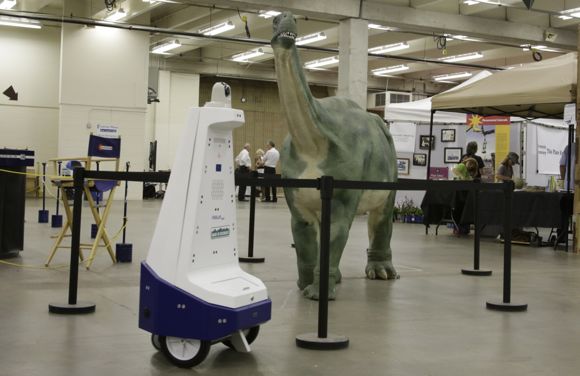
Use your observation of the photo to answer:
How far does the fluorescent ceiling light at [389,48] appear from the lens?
79.8 ft

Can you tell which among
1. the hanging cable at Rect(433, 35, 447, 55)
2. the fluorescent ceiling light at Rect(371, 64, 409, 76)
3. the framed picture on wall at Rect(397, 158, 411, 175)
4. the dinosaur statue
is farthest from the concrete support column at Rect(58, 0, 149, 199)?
the dinosaur statue

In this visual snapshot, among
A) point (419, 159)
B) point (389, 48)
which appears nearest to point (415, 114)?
point (419, 159)

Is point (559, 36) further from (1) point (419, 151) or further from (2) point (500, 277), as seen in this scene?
(2) point (500, 277)

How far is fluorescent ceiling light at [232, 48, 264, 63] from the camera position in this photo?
27.0 meters

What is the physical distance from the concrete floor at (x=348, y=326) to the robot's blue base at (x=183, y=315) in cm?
19

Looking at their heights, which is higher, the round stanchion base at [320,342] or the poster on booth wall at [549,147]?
the poster on booth wall at [549,147]

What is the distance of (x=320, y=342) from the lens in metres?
4.56

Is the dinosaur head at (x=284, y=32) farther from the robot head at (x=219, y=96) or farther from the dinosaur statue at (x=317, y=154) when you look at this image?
the robot head at (x=219, y=96)

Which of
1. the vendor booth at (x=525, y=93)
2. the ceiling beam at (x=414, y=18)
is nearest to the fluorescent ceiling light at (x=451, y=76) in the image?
the ceiling beam at (x=414, y=18)

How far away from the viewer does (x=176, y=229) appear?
4.21 metres

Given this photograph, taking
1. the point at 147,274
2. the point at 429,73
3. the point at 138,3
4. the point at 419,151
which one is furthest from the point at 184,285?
the point at 429,73

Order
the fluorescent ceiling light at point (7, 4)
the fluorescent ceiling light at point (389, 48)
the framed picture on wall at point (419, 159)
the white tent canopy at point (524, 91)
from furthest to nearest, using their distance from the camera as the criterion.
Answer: the fluorescent ceiling light at point (389, 48) < the fluorescent ceiling light at point (7, 4) < the framed picture on wall at point (419, 159) < the white tent canopy at point (524, 91)

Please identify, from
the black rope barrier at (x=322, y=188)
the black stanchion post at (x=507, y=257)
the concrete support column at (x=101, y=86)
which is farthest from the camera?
the concrete support column at (x=101, y=86)

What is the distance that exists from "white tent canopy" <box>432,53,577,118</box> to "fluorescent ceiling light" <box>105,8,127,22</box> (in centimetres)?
1063
